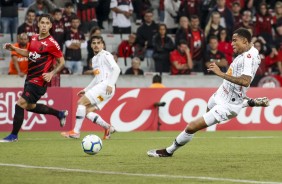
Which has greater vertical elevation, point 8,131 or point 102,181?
point 102,181

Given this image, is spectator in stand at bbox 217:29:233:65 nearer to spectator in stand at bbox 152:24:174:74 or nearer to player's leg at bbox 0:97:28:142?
spectator in stand at bbox 152:24:174:74

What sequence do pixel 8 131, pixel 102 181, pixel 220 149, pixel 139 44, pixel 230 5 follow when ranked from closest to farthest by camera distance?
pixel 102 181 < pixel 220 149 < pixel 8 131 < pixel 139 44 < pixel 230 5

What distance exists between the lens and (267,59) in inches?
960

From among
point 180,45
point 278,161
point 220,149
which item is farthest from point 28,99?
point 180,45

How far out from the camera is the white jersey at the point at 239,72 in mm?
11703

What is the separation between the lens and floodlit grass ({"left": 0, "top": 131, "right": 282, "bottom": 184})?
31.0 ft

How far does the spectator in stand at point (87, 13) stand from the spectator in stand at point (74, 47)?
3.28 ft

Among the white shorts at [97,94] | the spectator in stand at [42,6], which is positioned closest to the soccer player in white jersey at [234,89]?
the white shorts at [97,94]

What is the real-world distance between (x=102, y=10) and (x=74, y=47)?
2.47m

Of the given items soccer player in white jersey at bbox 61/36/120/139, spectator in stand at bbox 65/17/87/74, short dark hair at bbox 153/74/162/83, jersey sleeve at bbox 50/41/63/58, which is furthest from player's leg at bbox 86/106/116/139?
spectator in stand at bbox 65/17/87/74

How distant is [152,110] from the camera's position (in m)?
20.7

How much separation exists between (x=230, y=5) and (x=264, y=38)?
1603mm

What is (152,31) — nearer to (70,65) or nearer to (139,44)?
(139,44)

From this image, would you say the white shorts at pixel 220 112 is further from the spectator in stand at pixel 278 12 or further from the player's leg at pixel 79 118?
the spectator in stand at pixel 278 12
